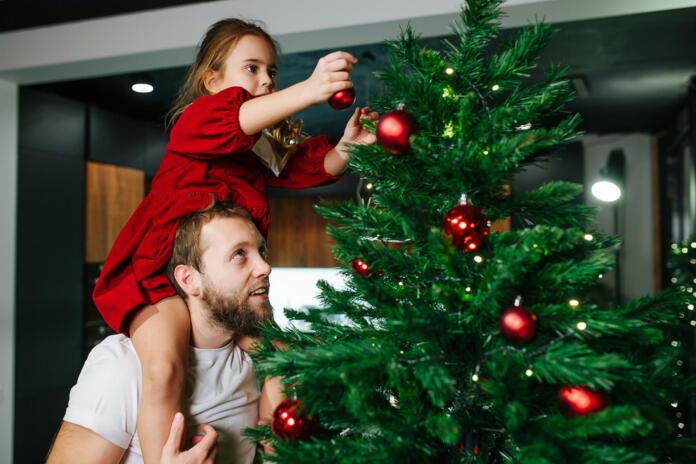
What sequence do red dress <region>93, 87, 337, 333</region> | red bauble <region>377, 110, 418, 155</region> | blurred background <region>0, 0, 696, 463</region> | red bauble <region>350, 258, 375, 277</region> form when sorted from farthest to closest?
1. blurred background <region>0, 0, 696, 463</region>
2. red dress <region>93, 87, 337, 333</region>
3. red bauble <region>350, 258, 375, 277</region>
4. red bauble <region>377, 110, 418, 155</region>

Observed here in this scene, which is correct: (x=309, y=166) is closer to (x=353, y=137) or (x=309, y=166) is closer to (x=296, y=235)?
(x=353, y=137)

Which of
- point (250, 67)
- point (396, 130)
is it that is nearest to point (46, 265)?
point (250, 67)

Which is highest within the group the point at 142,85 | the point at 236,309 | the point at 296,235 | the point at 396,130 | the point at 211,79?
the point at 142,85

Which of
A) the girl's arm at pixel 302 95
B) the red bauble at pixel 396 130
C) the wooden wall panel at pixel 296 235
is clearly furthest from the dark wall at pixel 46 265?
the red bauble at pixel 396 130

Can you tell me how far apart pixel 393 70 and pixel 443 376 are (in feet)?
1.20

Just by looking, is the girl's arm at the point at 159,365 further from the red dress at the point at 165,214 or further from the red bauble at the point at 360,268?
the red bauble at the point at 360,268

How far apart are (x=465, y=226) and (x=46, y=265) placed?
3837mm

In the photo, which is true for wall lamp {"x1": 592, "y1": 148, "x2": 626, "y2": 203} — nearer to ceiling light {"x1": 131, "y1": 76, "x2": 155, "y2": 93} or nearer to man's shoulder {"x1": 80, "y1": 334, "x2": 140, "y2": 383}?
ceiling light {"x1": 131, "y1": 76, "x2": 155, "y2": 93}

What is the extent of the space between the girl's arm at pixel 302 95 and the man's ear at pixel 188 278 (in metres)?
0.35

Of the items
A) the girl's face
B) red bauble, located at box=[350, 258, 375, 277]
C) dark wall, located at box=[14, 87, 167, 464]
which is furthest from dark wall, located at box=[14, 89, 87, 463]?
red bauble, located at box=[350, 258, 375, 277]

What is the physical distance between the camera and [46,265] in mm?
3650

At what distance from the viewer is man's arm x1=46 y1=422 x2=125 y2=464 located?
3.04 feet

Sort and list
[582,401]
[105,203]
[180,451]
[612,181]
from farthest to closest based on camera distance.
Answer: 1. [612,181]
2. [105,203]
3. [180,451]
4. [582,401]

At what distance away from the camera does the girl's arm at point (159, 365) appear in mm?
902
